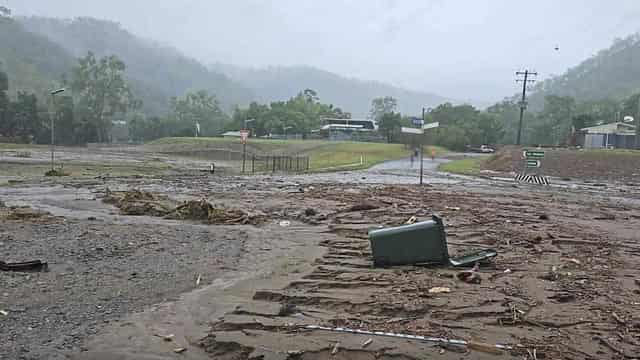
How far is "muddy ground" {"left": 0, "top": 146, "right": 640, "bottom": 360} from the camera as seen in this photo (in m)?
7.35

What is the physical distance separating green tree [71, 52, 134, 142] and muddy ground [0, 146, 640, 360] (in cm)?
13938

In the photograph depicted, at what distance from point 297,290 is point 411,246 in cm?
249

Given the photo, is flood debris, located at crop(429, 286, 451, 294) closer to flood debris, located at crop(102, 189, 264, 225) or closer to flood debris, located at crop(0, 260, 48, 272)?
flood debris, located at crop(0, 260, 48, 272)

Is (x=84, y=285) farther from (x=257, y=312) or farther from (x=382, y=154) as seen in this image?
(x=382, y=154)

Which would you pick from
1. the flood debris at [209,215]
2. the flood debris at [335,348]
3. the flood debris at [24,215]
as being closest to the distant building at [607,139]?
the flood debris at [209,215]

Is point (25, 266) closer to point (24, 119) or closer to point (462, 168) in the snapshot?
point (462, 168)

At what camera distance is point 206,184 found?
34.7 m

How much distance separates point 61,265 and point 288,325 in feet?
19.1

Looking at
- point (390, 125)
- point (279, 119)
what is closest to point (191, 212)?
point (390, 125)

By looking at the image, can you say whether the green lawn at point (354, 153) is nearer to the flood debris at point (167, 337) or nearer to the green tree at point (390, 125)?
the green tree at point (390, 125)

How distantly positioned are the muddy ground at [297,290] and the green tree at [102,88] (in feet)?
457

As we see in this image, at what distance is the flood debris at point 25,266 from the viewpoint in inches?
438

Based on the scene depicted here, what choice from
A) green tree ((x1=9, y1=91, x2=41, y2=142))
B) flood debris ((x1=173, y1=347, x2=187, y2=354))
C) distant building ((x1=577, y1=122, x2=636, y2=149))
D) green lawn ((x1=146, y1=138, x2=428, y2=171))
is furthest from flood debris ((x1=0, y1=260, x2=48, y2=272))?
green tree ((x1=9, y1=91, x2=41, y2=142))

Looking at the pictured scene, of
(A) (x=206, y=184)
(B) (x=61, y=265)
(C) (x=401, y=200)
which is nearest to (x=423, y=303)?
(B) (x=61, y=265)
